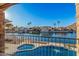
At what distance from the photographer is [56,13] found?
1.90 meters

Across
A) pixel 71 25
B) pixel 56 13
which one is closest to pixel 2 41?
pixel 56 13

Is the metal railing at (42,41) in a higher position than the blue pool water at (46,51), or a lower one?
higher

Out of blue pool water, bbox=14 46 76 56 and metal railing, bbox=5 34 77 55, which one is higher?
metal railing, bbox=5 34 77 55

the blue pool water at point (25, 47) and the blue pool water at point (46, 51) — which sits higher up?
the blue pool water at point (25, 47)

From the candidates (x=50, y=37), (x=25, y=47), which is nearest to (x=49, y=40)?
(x=50, y=37)

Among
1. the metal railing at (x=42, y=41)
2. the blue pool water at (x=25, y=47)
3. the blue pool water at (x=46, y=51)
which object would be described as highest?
the metal railing at (x=42, y=41)

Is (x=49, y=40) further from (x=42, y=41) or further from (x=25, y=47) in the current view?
(x=25, y=47)

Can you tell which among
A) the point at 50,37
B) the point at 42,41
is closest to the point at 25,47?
the point at 42,41

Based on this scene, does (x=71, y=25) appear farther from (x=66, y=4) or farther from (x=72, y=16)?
(x=66, y=4)

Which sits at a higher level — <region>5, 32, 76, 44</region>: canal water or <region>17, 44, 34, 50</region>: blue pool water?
<region>5, 32, 76, 44</region>: canal water

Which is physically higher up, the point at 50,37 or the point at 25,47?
the point at 50,37

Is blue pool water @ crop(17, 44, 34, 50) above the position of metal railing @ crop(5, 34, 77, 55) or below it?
below

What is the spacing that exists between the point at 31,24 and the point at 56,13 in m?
0.32

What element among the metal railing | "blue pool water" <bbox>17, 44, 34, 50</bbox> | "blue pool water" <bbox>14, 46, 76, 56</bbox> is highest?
the metal railing
